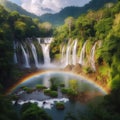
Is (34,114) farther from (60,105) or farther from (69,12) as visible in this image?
(69,12)

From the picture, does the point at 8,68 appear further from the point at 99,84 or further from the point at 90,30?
the point at 90,30

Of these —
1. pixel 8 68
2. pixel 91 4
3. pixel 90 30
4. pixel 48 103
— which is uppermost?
pixel 91 4

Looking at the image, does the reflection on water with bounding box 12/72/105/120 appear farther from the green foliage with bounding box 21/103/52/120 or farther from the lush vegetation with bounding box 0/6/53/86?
the green foliage with bounding box 21/103/52/120

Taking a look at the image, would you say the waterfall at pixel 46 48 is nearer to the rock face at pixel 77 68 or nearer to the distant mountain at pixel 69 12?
→ the rock face at pixel 77 68

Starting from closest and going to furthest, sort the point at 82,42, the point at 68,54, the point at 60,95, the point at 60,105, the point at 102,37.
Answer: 1. the point at 60,105
2. the point at 60,95
3. the point at 102,37
4. the point at 82,42
5. the point at 68,54

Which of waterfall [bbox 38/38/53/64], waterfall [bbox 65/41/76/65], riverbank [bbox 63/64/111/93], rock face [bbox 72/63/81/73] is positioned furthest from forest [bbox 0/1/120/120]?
rock face [bbox 72/63/81/73]

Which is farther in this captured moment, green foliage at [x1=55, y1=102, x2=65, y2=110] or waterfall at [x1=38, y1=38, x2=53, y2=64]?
waterfall at [x1=38, y1=38, x2=53, y2=64]

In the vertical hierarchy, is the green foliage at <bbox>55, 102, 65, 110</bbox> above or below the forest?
below

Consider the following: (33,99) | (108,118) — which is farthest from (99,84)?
(108,118)

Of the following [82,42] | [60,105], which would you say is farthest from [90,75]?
[60,105]
